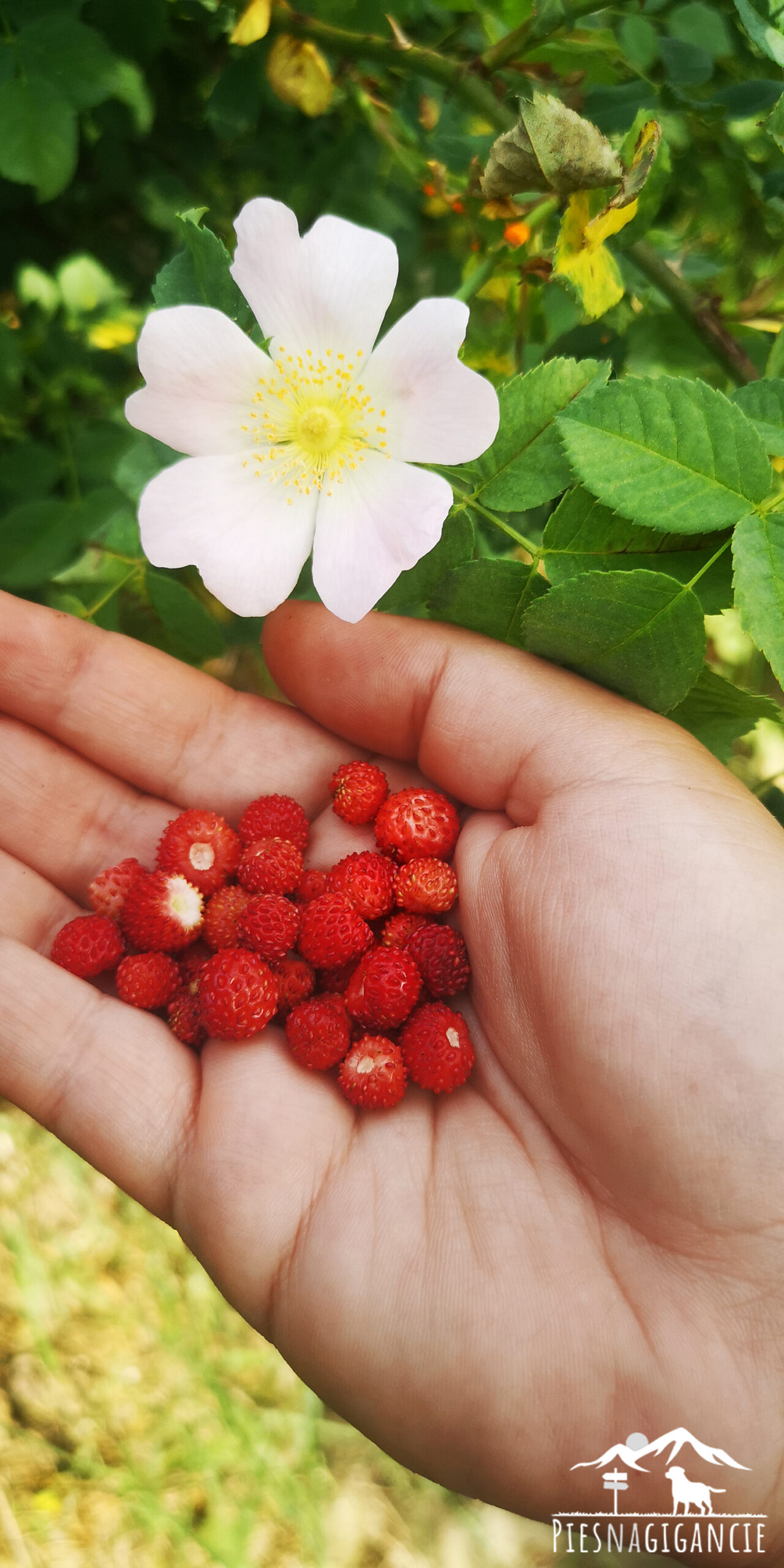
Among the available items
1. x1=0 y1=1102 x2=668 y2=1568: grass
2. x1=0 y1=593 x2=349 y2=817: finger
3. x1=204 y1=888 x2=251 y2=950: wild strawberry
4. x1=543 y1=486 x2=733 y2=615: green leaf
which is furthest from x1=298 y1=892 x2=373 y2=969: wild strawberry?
x1=0 y1=1102 x2=668 y2=1568: grass

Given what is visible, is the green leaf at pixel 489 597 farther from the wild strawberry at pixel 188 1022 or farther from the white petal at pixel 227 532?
the wild strawberry at pixel 188 1022

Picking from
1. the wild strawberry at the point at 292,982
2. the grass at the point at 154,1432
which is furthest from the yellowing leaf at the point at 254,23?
the grass at the point at 154,1432

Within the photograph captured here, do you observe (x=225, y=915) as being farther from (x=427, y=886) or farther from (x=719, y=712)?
(x=719, y=712)

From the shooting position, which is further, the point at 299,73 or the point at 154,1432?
the point at 154,1432

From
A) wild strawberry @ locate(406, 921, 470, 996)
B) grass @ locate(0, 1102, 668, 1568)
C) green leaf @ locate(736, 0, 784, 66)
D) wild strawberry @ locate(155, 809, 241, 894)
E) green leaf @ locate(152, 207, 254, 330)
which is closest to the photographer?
green leaf @ locate(736, 0, 784, 66)

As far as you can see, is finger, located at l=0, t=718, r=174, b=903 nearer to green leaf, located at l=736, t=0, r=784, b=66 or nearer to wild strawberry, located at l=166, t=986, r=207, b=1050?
wild strawberry, located at l=166, t=986, r=207, b=1050

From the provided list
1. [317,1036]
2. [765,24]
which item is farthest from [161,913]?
[765,24]

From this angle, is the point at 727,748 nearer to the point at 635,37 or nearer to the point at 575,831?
the point at 575,831
